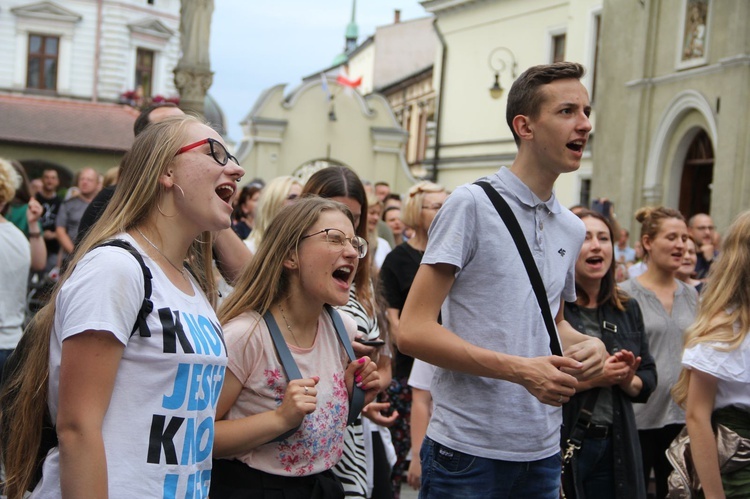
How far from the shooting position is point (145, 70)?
49.7 metres

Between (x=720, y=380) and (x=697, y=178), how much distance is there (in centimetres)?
1795

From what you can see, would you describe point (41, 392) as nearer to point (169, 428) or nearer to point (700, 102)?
point (169, 428)

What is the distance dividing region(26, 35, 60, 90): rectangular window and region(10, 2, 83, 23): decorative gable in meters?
0.98

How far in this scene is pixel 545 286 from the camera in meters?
3.54

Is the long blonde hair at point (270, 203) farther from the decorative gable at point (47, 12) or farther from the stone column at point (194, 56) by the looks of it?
the decorative gable at point (47, 12)

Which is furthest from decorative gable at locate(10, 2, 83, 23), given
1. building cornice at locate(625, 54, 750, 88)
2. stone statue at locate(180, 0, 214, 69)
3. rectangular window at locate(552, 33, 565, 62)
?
stone statue at locate(180, 0, 214, 69)

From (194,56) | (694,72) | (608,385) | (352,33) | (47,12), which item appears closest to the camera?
(608,385)

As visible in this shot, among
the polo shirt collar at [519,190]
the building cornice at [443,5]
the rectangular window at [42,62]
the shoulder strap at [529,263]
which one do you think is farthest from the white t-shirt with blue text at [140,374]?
the rectangular window at [42,62]

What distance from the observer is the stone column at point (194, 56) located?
14.9 meters

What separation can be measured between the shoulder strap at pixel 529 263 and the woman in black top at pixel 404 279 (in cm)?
273

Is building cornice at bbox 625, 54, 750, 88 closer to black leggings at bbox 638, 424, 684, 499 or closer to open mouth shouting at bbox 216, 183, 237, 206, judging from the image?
black leggings at bbox 638, 424, 684, 499

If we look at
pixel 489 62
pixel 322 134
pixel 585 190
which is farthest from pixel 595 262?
pixel 322 134

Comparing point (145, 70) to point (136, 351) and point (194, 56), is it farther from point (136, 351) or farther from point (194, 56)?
point (136, 351)

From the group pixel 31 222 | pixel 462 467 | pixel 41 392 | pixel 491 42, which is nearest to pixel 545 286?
pixel 462 467
